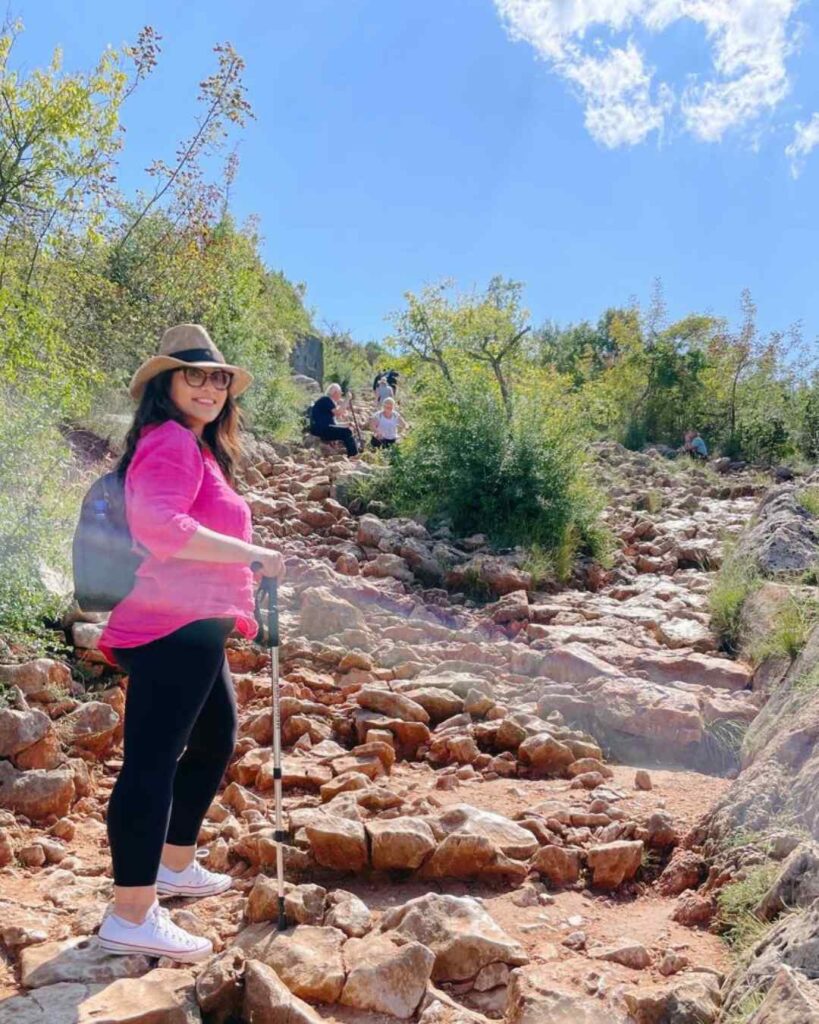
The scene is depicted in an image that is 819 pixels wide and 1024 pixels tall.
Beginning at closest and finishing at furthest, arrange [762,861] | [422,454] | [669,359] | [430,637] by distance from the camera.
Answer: [762,861]
[430,637]
[422,454]
[669,359]

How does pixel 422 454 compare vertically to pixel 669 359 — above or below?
below

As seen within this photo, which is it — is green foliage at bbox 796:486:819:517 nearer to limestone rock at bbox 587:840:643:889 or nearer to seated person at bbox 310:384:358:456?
limestone rock at bbox 587:840:643:889

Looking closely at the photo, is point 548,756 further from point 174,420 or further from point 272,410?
point 272,410

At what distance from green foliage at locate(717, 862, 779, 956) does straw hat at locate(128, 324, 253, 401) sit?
7.10ft

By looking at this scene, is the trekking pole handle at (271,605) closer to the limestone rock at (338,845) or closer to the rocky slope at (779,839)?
the limestone rock at (338,845)

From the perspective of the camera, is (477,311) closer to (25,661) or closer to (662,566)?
(662,566)

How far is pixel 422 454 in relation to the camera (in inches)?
387

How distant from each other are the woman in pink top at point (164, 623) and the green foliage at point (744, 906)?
4.84 ft

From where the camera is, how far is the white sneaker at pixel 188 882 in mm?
2721

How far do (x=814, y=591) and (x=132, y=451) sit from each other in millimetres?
4098

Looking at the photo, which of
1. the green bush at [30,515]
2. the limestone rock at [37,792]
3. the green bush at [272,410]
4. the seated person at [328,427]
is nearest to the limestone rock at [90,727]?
the limestone rock at [37,792]

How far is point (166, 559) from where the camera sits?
2295 millimetres

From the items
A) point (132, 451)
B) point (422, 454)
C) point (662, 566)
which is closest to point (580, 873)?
point (132, 451)

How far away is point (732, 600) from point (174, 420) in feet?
16.3
